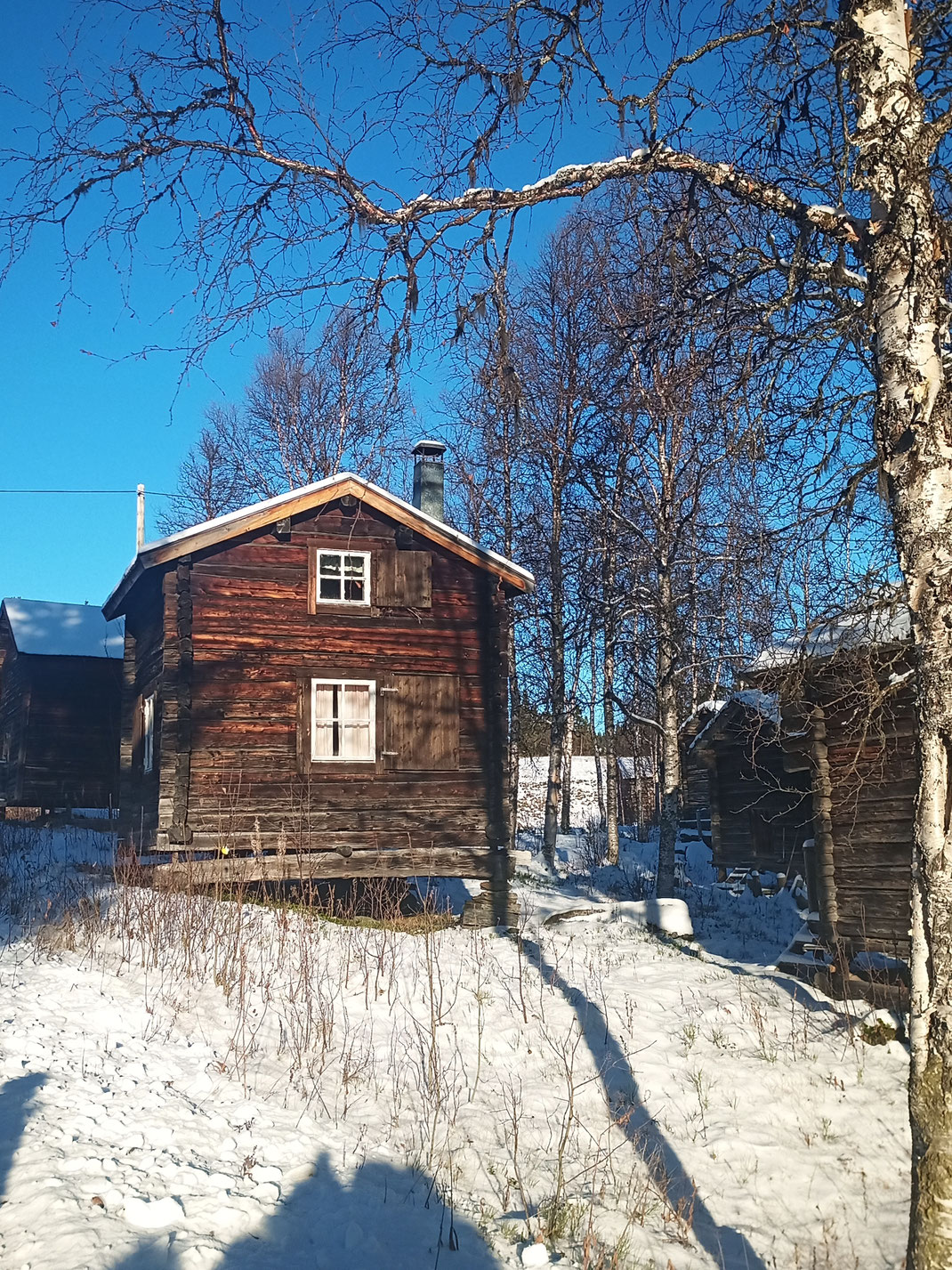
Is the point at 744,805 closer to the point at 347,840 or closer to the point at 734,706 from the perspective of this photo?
the point at 734,706

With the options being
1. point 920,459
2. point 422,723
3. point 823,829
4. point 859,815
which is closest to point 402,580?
point 422,723

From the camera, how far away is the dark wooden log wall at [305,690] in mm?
13938

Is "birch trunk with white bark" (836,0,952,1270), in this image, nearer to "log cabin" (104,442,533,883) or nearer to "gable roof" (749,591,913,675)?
"gable roof" (749,591,913,675)

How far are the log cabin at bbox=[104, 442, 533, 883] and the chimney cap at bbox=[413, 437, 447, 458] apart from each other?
290 centimetres

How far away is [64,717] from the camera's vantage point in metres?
22.1

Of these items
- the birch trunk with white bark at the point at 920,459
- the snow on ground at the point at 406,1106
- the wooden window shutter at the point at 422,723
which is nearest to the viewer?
the birch trunk with white bark at the point at 920,459

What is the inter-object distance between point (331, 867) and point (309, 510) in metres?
5.40

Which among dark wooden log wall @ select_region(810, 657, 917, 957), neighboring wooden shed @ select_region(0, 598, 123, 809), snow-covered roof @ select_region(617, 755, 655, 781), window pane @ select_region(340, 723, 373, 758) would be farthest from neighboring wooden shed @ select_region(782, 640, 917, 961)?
snow-covered roof @ select_region(617, 755, 655, 781)

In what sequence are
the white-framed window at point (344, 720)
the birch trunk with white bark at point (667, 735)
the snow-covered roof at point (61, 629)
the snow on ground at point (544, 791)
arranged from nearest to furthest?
the white-framed window at point (344, 720) → the birch trunk with white bark at point (667, 735) → the snow-covered roof at point (61, 629) → the snow on ground at point (544, 791)

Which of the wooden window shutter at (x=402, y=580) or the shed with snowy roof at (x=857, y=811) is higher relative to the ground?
the wooden window shutter at (x=402, y=580)

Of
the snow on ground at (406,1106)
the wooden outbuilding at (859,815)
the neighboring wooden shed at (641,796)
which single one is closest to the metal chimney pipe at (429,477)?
the wooden outbuilding at (859,815)

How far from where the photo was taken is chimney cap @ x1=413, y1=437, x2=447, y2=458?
58.9 feet

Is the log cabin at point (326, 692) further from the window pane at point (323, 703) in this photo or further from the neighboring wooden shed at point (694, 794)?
the neighboring wooden shed at point (694, 794)

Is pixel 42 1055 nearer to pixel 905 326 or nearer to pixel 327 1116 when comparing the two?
pixel 327 1116
